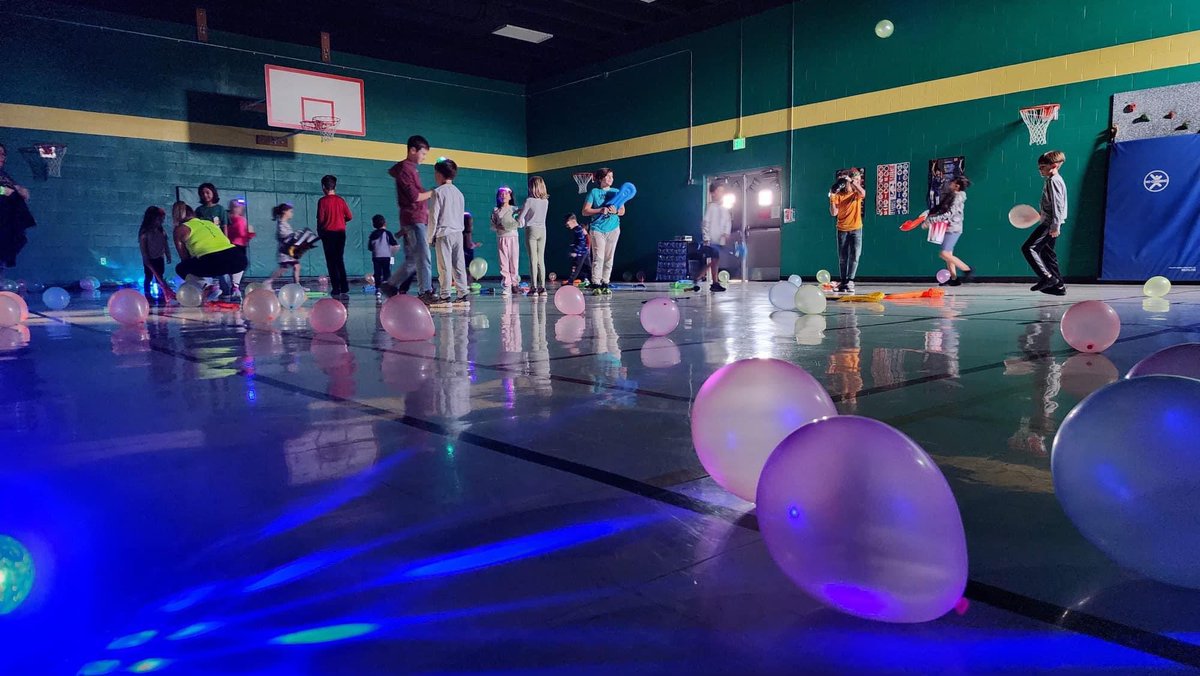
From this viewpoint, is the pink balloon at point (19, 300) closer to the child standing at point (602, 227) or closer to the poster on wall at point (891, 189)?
the child standing at point (602, 227)

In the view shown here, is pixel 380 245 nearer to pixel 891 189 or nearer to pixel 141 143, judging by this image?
pixel 141 143

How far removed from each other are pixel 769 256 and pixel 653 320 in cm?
1565

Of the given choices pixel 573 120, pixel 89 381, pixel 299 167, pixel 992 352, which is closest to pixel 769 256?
pixel 573 120

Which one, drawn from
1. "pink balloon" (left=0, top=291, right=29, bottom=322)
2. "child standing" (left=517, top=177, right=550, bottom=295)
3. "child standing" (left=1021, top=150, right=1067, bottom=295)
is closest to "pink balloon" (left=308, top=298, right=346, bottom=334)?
"pink balloon" (left=0, top=291, right=29, bottom=322)

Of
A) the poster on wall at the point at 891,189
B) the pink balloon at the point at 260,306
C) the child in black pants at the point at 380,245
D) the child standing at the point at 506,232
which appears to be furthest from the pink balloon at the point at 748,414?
the poster on wall at the point at 891,189

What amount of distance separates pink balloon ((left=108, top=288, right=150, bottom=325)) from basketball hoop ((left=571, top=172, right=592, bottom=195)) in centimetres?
1406

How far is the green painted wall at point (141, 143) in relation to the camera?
42.7ft

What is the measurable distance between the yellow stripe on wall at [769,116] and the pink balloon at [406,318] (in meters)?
11.8

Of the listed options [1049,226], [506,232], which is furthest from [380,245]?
[1049,226]

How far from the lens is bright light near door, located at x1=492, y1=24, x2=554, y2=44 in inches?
642

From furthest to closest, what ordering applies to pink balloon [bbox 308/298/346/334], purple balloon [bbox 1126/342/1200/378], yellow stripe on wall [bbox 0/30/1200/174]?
yellow stripe on wall [bbox 0/30/1200/174] → pink balloon [bbox 308/298/346/334] → purple balloon [bbox 1126/342/1200/378]

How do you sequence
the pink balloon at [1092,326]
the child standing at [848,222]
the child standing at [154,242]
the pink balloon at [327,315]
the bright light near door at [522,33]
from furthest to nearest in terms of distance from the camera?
the bright light near door at [522,33] < the child standing at [848,222] < the child standing at [154,242] < the pink balloon at [327,315] < the pink balloon at [1092,326]

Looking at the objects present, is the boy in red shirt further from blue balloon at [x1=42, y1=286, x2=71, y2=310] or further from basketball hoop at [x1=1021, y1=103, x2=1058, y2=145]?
basketball hoop at [x1=1021, y1=103, x2=1058, y2=145]

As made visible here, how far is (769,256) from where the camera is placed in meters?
19.1
